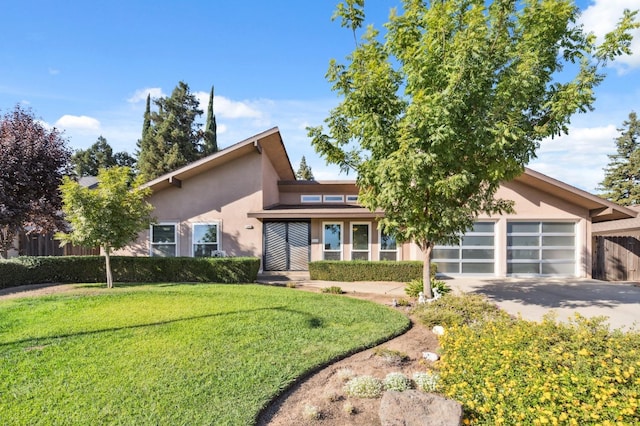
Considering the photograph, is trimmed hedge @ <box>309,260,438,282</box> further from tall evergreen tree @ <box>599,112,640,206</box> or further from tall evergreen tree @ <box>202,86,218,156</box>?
tall evergreen tree @ <box>599,112,640,206</box>

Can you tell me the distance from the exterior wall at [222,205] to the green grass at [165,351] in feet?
18.5

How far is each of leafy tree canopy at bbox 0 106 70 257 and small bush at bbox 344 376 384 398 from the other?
13.8 metres

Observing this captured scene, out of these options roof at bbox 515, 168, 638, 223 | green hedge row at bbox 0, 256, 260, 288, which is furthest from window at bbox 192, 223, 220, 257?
roof at bbox 515, 168, 638, 223

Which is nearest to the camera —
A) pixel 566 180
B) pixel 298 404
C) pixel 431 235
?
pixel 298 404

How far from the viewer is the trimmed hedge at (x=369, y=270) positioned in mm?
12734

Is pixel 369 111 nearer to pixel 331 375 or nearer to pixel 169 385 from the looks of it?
pixel 331 375

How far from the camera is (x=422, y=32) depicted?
297 inches

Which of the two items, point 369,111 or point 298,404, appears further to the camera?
point 369,111

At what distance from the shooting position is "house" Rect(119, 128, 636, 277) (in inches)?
546

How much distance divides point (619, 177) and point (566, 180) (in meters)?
22.5

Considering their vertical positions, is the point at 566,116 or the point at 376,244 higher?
the point at 566,116

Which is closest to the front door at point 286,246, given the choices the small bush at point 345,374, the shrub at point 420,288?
the shrub at point 420,288

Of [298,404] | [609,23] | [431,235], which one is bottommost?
[298,404]

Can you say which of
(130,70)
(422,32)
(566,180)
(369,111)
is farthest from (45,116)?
(566,180)
